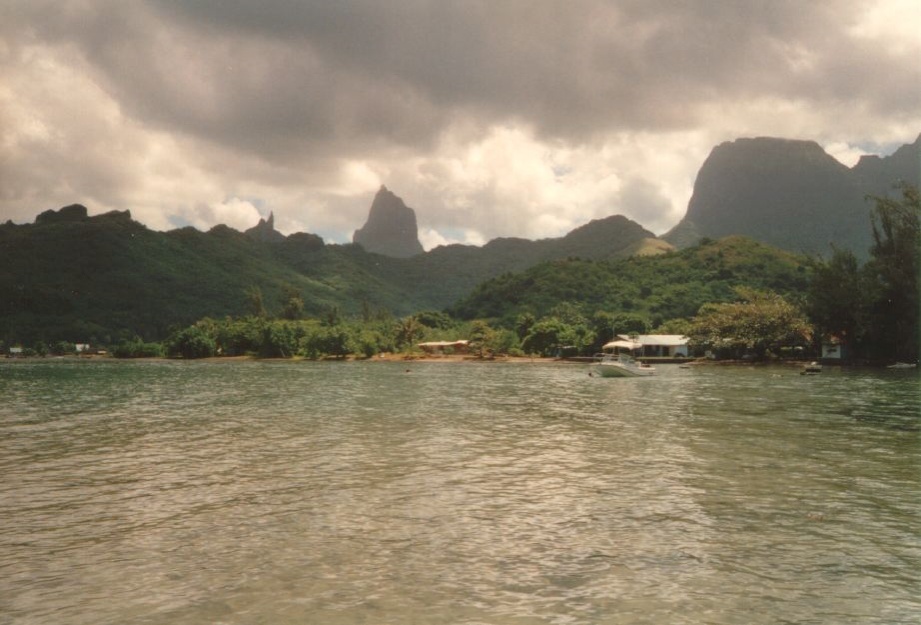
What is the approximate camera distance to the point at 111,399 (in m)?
45.2

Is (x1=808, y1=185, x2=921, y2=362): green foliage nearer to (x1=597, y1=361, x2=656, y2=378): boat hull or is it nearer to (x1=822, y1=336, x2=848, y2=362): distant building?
(x1=822, y1=336, x2=848, y2=362): distant building

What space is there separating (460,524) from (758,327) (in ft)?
322

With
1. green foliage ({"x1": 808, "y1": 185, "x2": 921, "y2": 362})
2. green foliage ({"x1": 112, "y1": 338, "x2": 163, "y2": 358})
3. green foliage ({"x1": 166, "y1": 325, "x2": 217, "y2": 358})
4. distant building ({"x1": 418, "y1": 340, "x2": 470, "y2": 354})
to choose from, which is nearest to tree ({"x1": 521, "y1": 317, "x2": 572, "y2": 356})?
distant building ({"x1": 418, "y1": 340, "x2": 470, "y2": 354})

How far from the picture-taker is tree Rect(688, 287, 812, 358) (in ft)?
323

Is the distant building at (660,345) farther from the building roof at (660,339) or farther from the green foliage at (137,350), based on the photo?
the green foliage at (137,350)

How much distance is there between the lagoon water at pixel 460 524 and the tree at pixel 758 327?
7366 cm

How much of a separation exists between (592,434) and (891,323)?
77.4m

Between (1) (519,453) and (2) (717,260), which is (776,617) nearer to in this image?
(1) (519,453)

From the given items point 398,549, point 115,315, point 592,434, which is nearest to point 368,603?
point 398,549

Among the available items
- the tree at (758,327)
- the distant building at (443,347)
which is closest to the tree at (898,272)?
the tree at (758,327)

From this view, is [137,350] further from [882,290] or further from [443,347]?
[882,290]

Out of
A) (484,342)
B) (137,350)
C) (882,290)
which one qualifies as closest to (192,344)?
(137,350)

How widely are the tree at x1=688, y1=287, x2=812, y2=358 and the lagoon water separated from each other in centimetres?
7366

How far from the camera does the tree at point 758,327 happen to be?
9831cm
